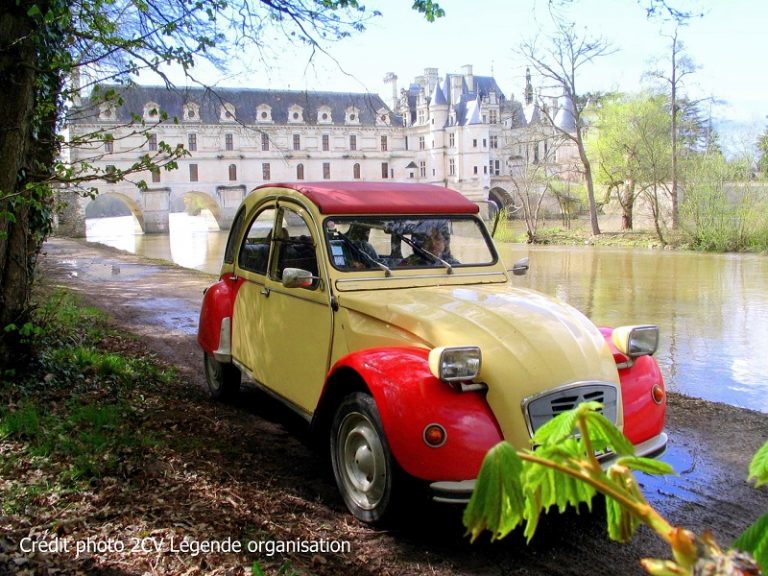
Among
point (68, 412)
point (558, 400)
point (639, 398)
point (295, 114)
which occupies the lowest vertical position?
point (68, 412)

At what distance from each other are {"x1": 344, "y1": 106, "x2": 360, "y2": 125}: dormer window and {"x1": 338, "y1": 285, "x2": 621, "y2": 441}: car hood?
96.8 m

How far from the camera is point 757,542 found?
47.9 inches

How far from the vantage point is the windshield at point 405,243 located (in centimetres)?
568

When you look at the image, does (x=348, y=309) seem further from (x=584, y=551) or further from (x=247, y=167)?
(x=247, y=167)

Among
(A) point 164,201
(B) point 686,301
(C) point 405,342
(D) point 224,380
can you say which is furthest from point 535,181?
(A) point 164,201

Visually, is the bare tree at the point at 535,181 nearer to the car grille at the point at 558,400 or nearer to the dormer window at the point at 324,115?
the car grille at the point at 558,400

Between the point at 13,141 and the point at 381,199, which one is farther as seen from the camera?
the point at 13,141

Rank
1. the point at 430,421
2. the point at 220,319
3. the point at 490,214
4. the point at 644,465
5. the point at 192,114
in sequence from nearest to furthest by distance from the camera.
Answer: the point at 644,465 → the point at 430,421 → the point at 490,214 → the point at 220,319 → the point at 192,114

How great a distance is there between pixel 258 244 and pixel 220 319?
90 centimetres

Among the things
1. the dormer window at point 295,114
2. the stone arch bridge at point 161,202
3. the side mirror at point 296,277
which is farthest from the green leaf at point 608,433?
the dormer window at point 295,114

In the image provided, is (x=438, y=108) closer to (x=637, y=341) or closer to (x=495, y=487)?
(x=637, y=341)

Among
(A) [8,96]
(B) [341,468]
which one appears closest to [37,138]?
(A) [8,96]

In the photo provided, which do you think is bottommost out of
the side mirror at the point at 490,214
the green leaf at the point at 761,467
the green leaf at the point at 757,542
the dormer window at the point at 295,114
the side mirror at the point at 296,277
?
the green leaf at the point at 757,542

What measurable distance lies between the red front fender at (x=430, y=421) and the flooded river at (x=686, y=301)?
6.36 m
